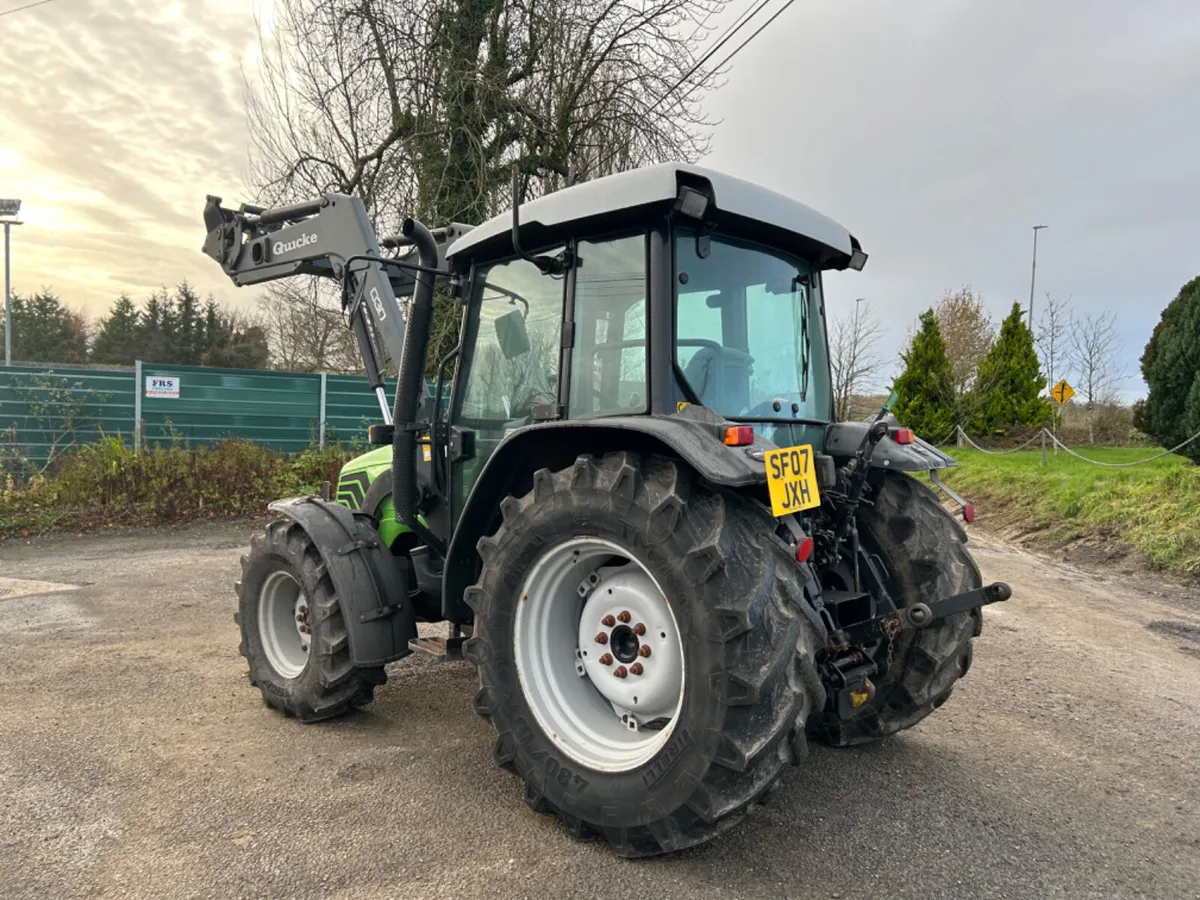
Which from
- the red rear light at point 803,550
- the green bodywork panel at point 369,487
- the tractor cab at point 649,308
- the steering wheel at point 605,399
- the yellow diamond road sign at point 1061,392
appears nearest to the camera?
the red rear light at point 803,550

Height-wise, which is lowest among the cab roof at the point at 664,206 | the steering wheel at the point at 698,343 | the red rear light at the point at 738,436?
the red rear light at the point at 738,436

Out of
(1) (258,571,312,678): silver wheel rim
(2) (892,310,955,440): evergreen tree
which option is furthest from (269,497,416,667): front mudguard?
(2) (892,310,955,440): evergreen tree

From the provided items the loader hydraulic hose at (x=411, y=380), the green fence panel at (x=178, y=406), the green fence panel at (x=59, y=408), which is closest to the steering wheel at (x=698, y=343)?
the loader hydraulic hose at (x=411, y=380)

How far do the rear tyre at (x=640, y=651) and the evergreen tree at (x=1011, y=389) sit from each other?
21163 millimetres

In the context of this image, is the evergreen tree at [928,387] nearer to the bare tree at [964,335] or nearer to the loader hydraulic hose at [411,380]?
the bare tree at [964,335]

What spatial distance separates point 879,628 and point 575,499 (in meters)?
1.19

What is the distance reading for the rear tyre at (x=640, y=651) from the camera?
2.21 meters

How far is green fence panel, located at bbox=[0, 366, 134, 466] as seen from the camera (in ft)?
33.8

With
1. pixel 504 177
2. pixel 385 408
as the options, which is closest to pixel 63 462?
pixel 504 177

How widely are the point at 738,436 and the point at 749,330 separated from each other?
30.3 inches

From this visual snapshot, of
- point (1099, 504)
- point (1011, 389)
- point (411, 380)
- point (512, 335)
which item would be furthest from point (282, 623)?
point (1011, 389)

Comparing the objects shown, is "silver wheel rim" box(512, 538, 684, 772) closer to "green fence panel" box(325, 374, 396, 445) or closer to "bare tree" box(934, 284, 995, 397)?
"green fence panel" box(325, 374, 396, 445)

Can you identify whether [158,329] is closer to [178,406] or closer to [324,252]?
[178,406]

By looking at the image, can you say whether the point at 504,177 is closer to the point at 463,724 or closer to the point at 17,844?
the point at 463,724
